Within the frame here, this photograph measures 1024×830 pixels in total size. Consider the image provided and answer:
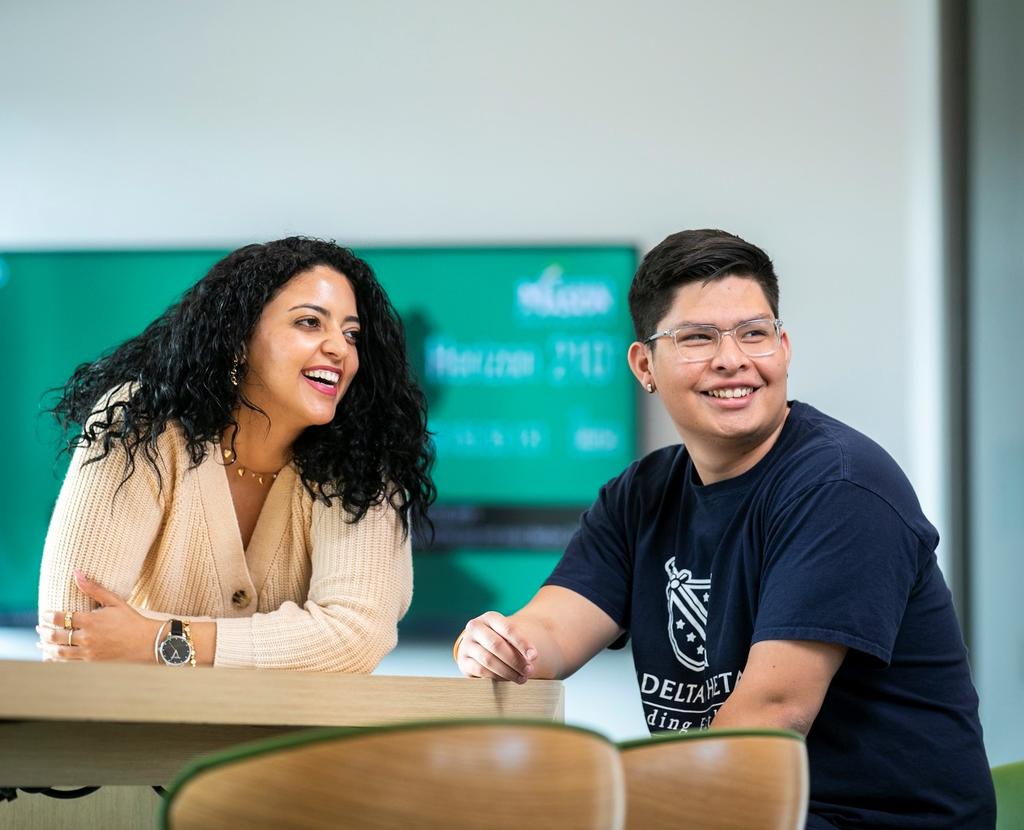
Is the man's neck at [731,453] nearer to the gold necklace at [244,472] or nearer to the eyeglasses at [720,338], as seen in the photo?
the eyeglasses at [720,338]

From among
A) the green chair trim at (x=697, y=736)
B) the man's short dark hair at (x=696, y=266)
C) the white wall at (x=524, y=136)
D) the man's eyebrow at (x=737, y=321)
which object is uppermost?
the white wall at (x=524, y=136)

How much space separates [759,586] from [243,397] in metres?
0.89

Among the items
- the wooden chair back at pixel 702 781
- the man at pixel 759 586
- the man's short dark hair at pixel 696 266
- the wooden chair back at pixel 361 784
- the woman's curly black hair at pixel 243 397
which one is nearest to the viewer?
the wooden chair back at pixel 361 784

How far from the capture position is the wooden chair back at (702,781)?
2.61 feet

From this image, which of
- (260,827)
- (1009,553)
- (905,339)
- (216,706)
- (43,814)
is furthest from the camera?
(905,339)

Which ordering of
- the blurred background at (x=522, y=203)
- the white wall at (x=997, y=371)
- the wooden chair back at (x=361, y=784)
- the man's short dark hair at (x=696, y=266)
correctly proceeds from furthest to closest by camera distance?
the blurred background at (x=522, y=203) < the white wall at (x=997, y=371) < the man's short dark hair at (x=696, y=266) < the wooden chair back at (x=361, y=784)

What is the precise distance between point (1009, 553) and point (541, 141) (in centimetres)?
177

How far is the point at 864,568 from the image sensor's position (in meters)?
1.42

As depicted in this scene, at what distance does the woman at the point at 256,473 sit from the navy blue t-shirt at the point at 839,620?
1.59ft

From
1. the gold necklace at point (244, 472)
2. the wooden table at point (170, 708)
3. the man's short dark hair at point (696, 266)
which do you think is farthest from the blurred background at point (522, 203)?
the wooden table at point (170, 708)

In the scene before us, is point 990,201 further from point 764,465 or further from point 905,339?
point 764,465

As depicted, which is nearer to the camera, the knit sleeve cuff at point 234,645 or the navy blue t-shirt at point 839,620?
the navy blue t-shirt at point 839,620

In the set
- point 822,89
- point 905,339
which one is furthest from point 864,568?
point 822,89

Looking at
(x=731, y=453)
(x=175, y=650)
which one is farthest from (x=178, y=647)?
(x=731, y=453)
